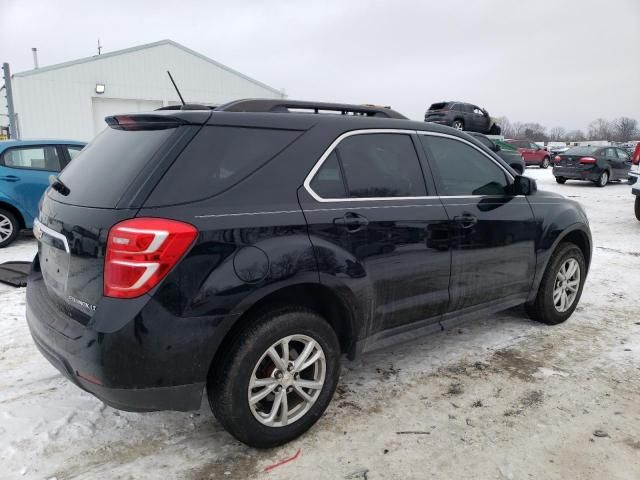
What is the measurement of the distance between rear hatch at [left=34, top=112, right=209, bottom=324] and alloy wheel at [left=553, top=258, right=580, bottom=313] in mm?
3449

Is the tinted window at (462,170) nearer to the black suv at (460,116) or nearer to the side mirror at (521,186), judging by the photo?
the side mirror at (521,186)

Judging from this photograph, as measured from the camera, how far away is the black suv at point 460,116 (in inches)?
811

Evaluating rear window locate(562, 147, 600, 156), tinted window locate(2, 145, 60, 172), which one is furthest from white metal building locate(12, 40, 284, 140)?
rear window locate(562, 147, 600, 156)

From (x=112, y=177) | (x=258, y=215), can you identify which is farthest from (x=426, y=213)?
(x=112, y=177)

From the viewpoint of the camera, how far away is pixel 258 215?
2.39 meters

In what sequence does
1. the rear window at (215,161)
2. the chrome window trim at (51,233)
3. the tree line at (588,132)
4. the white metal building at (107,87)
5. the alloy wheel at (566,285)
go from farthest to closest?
the tree line at (588,132)
the white metal building at (107,87)
the alloy wheel at (566,285)
the chrome window trim at (51,233)
the rear window at (215,161)

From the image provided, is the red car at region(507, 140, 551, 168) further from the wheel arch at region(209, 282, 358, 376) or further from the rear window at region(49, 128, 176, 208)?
the rear window at region(49, 128, 176, 208)

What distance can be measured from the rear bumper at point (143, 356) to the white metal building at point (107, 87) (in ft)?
64.0

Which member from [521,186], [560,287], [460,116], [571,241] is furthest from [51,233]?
[460,116]

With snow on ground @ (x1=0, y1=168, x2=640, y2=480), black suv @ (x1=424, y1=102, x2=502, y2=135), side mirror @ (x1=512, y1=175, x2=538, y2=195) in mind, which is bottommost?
snow on ground @ (x1=0, y1=168, x2=640, y2=480)

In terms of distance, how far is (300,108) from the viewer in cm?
294

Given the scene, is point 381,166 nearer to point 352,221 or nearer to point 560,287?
point 352,221

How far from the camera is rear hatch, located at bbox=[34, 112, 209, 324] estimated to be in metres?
2.19

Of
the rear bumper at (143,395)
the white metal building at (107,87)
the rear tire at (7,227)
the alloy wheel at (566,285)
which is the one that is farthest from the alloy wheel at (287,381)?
the white metal building at (107,87)
